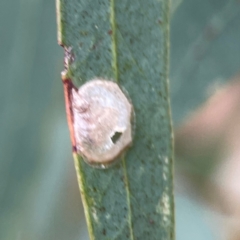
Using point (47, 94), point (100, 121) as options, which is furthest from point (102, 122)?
point (47, 94)

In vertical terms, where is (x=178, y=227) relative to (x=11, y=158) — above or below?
below

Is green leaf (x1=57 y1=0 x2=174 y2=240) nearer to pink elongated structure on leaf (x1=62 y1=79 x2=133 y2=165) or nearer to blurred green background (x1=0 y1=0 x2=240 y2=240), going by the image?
pink elongated structure on leaf (x1=62 y1=79 x2=133 y2=165)

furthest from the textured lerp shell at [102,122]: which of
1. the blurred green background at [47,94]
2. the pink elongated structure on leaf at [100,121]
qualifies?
the blurred green background at [47,94]

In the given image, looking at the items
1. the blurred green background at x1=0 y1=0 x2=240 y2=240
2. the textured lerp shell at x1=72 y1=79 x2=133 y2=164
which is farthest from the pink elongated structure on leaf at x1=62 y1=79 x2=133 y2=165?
the blurred green background at x1=0 y1=0 x2=240 y2=240

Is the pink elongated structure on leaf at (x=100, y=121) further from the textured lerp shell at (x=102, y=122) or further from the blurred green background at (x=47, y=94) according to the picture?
the blurred green background at (x=47, y=94)

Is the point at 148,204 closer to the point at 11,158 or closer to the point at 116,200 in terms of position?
the point at 116,200

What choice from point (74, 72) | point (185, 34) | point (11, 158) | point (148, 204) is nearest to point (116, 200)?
point (148, 204)
